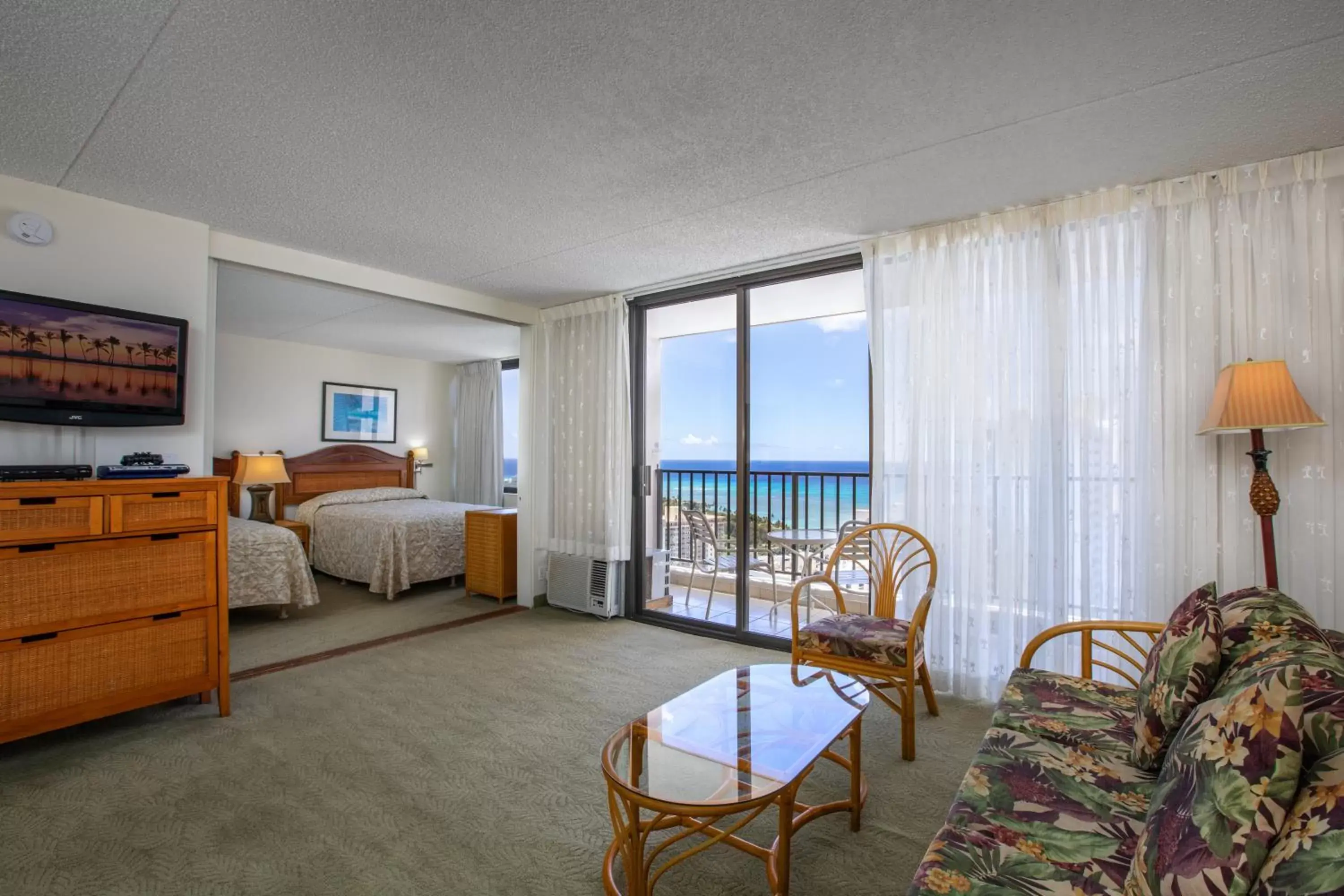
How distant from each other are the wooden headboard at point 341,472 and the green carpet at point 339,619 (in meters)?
1.21

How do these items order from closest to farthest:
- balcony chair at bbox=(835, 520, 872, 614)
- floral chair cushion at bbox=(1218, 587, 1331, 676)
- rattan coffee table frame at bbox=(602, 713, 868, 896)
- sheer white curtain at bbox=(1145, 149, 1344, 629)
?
floral chair cushion at bbox=(1218, 587, 1331, 676) < rattan coffee table frame at bbox=(602, 713, 868, 896) < sheer white curtain at bbox=(1145, 149, 1344, 629) < balcony chair at bbox=(835, 520, 872, 614)

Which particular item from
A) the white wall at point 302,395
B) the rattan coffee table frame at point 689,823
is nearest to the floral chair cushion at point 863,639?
the rattan coffee table frame at point 689,823

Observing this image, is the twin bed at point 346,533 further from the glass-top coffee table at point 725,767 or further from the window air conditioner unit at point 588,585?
the glass-top coffee table at point 725,767

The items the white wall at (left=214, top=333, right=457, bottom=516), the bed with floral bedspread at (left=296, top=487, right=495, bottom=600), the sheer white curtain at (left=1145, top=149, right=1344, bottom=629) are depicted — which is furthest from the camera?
the white wall at (left=214, top=333, right=457, bottom=516)

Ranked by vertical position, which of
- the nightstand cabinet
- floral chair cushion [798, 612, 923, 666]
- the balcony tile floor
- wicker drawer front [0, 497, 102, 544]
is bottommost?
the balcony tile floor

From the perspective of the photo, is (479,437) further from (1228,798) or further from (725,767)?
(1228,798)

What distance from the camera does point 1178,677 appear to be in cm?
155

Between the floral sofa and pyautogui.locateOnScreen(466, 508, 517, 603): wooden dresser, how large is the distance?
405 centimetres

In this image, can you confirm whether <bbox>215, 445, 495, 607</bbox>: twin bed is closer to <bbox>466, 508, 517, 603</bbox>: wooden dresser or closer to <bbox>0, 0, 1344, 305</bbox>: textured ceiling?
<bbox>466, 508, 517, 603</bbox>: wooden dresser

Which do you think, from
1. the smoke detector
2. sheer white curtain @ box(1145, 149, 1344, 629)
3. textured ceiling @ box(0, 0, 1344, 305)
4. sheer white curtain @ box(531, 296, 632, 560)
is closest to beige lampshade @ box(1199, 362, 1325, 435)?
sheer white curtain @ box(1145, 149, 1344, 629)

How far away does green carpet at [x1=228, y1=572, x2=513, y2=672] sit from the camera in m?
3.98


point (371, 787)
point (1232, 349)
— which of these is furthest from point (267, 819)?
point (1232, 349)

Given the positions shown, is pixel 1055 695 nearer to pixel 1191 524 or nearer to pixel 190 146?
pixel 1191 524

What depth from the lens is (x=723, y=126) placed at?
233cm
